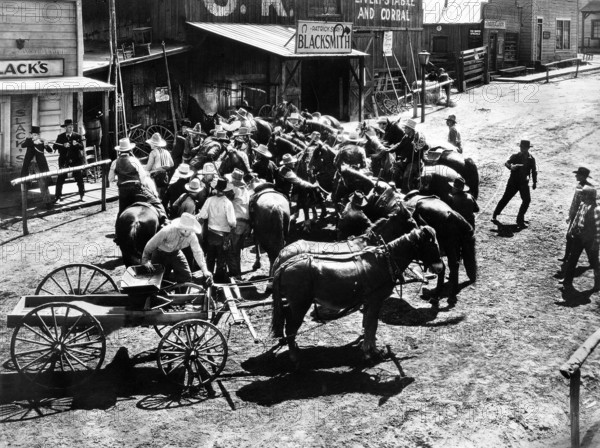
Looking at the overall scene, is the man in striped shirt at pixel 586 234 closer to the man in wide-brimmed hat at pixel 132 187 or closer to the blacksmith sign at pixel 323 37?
the man in wide-brimmed hat at pixel 132 187

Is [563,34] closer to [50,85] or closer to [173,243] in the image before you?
[50,85]

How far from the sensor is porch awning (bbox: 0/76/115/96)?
18281mm

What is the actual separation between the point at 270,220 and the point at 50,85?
9465 millimetres

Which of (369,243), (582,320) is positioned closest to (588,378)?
(582,320)

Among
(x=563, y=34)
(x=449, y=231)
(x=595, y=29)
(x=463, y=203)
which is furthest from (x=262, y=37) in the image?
(x=595, y=29)

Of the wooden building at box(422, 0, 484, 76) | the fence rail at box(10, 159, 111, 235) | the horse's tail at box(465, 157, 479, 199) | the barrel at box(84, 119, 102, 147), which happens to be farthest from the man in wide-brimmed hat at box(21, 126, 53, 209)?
the wooden building at box(422, 0, 484, 76)

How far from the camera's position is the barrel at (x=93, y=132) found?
21.5m

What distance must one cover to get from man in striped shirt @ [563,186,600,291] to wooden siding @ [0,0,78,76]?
13676 millimetres

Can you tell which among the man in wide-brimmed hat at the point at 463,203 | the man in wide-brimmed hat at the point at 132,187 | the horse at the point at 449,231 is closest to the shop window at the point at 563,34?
the man in wide-brimmed hat at the point at 463,203

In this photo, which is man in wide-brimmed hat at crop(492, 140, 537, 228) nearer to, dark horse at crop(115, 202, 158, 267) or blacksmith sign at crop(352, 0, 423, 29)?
dark horse at crop(115, 202, 158, 267)

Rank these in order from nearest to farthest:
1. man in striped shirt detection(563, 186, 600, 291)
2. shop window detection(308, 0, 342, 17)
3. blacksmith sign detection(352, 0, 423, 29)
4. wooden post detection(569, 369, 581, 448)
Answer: wooden post detection(569, 369, 581, 448), man in striped shirt detection(563, 186, 600, 291), shop window detection(308, 0, 342, 17), blacksmith sign detection(352, 0, 423, 29)

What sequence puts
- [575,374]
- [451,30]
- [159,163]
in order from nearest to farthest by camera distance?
[575,374] < [159,163] < [451,30]

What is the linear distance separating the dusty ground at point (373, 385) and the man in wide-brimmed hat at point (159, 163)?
192 centimetres

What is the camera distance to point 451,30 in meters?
37.2
